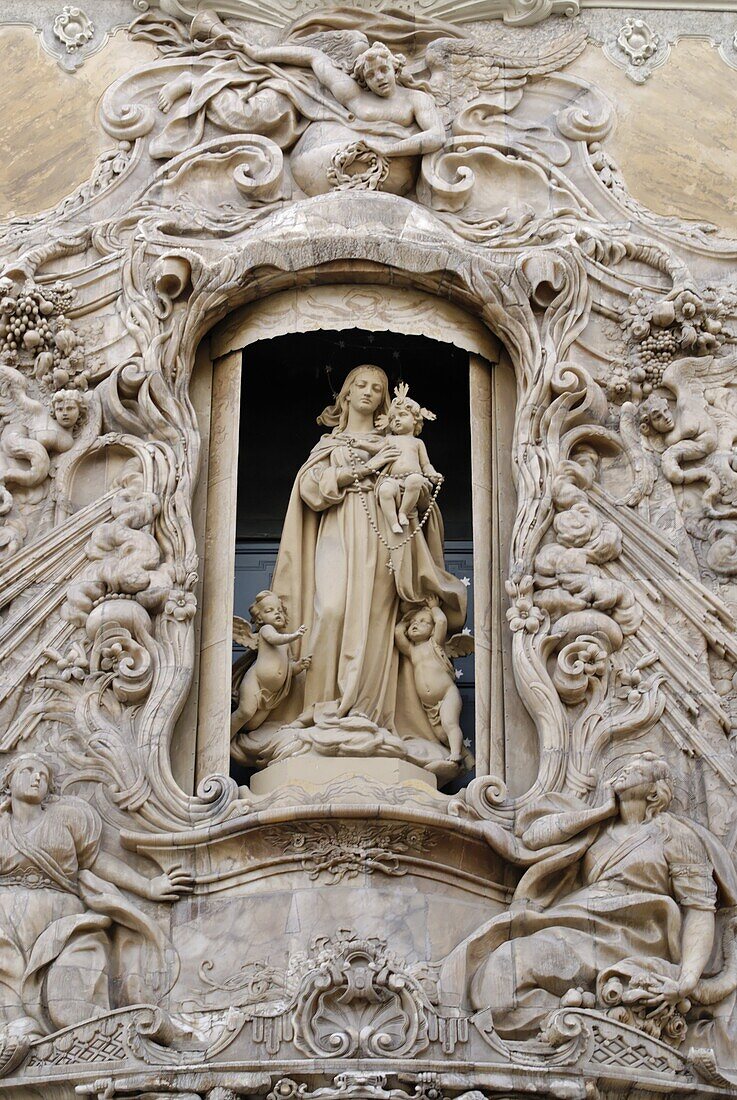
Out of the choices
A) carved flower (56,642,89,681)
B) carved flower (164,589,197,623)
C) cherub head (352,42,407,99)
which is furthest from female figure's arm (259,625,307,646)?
cherub head (352,42,407,99)

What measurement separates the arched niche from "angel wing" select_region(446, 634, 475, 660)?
0.06m

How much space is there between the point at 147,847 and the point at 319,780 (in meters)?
0.73

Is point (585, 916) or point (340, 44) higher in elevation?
point (340, 44)

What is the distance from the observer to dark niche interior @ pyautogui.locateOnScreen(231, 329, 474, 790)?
34.4 ft

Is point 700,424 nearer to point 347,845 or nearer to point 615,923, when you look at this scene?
point 615,923

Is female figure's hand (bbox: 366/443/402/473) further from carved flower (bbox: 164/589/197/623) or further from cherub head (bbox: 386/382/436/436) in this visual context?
carved flower (bbox: 164/589/197/623)

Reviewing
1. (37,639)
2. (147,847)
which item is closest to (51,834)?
(147,847)

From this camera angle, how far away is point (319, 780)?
8922mm

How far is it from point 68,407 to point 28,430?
194mm

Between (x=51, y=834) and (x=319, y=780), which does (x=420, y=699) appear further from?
(x=51, y=834)

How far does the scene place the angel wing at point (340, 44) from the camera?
10609 millimetres

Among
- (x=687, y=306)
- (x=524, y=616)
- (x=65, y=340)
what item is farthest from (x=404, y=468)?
(x=65, y=340)

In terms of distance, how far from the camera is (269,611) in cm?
941

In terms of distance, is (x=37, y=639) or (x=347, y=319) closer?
(x=37, y=639)
